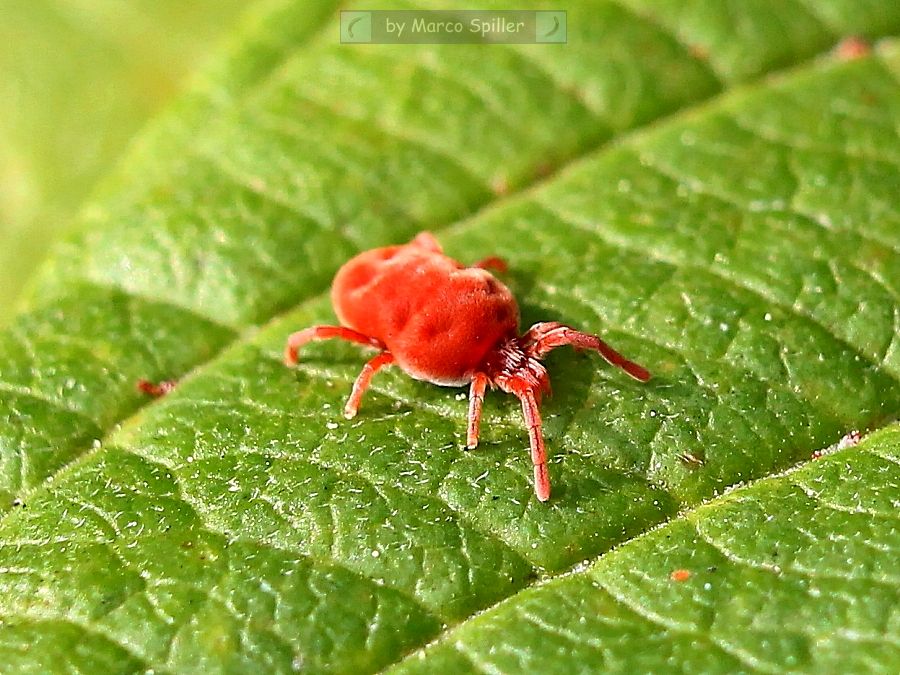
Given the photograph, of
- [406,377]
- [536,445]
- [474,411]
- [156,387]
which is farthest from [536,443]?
[156,387]

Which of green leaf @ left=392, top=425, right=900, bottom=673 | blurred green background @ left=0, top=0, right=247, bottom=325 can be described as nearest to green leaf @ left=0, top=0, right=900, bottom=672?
green leaf @ left=392, top=425, right=900, bottom=673

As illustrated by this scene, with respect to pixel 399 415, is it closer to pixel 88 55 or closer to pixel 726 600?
pixel 726 600

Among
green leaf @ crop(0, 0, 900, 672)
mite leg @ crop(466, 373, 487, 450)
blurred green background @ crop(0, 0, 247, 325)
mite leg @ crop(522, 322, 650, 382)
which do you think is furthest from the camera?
blurred green background @ crop(0, 0, 247, 325)

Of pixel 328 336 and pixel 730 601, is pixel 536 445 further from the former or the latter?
pixel 328 336

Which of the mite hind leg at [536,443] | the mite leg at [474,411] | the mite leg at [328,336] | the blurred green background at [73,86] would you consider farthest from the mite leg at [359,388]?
the blurred green background at [73,86]

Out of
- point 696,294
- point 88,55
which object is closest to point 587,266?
point 696,294

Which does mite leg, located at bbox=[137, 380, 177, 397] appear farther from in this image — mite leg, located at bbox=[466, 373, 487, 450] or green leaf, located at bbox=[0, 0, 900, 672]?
mite leg, located at bbox=[466, 373, 487, 450]

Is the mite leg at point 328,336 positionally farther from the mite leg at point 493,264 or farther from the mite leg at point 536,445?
the mite leg at point 536,445
